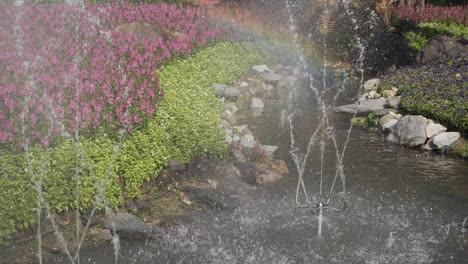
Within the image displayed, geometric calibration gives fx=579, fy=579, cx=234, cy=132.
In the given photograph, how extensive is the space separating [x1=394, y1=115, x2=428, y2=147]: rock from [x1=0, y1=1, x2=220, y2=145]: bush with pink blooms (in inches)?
209

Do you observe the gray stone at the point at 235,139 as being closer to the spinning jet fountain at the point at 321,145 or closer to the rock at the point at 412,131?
the spinning jet fountain at the point at 321,145

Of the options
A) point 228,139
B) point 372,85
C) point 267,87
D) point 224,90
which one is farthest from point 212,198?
point 372,85

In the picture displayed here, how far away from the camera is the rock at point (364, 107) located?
567 inches

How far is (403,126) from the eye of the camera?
40.5 ft

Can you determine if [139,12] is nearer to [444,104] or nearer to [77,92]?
[77,92]

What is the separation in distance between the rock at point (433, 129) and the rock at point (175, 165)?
5.60 metres

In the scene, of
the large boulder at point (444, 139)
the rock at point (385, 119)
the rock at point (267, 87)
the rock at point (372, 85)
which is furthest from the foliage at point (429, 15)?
the large boulder at point (444, 139)

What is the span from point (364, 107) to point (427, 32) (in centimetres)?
1022

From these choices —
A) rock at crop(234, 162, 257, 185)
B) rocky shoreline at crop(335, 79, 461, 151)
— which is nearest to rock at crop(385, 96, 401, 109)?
rocky shoreline at crop(335, 79, 461, 151)

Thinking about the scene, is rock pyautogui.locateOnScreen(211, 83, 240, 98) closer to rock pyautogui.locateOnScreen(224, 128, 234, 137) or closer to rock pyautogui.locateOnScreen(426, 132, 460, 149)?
rock pyautogui.locateOnScreen(224, 128, 234, 137)

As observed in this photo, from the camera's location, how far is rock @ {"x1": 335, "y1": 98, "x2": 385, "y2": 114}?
14.4 meters

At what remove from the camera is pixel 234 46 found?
17.8 metres

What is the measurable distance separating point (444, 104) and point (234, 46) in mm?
7227

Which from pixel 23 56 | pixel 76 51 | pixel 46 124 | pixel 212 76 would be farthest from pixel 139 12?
pixel 46 124
